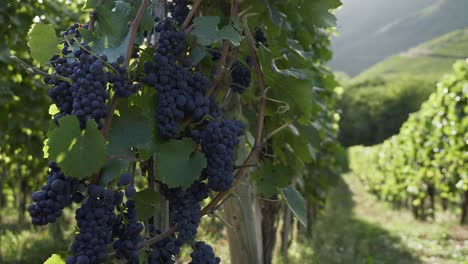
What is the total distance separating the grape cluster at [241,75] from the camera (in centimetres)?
194

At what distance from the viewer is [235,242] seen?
2588 mm

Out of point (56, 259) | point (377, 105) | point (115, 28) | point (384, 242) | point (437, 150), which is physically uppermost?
point (377, 105)

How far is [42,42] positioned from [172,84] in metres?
0.37

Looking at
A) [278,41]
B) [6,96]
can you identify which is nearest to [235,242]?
[278,41]

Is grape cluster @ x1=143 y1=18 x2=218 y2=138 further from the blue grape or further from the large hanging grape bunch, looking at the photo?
the blue grape

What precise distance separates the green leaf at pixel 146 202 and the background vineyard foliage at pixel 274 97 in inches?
20.1

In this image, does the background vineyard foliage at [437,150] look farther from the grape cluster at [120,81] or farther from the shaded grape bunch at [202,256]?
the grape cluster at [120,81]

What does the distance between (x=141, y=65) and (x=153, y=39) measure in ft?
0.77

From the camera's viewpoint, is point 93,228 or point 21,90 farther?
point 21,90

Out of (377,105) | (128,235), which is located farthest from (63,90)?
(377,105)

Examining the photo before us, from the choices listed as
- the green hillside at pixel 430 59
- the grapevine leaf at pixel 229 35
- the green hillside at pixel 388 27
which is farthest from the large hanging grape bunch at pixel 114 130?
the green hillside at pixel 388 27

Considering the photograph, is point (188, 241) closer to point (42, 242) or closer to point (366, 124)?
point (42, 242)

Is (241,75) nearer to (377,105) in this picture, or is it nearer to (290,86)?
(290,86)

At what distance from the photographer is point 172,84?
1451mm
